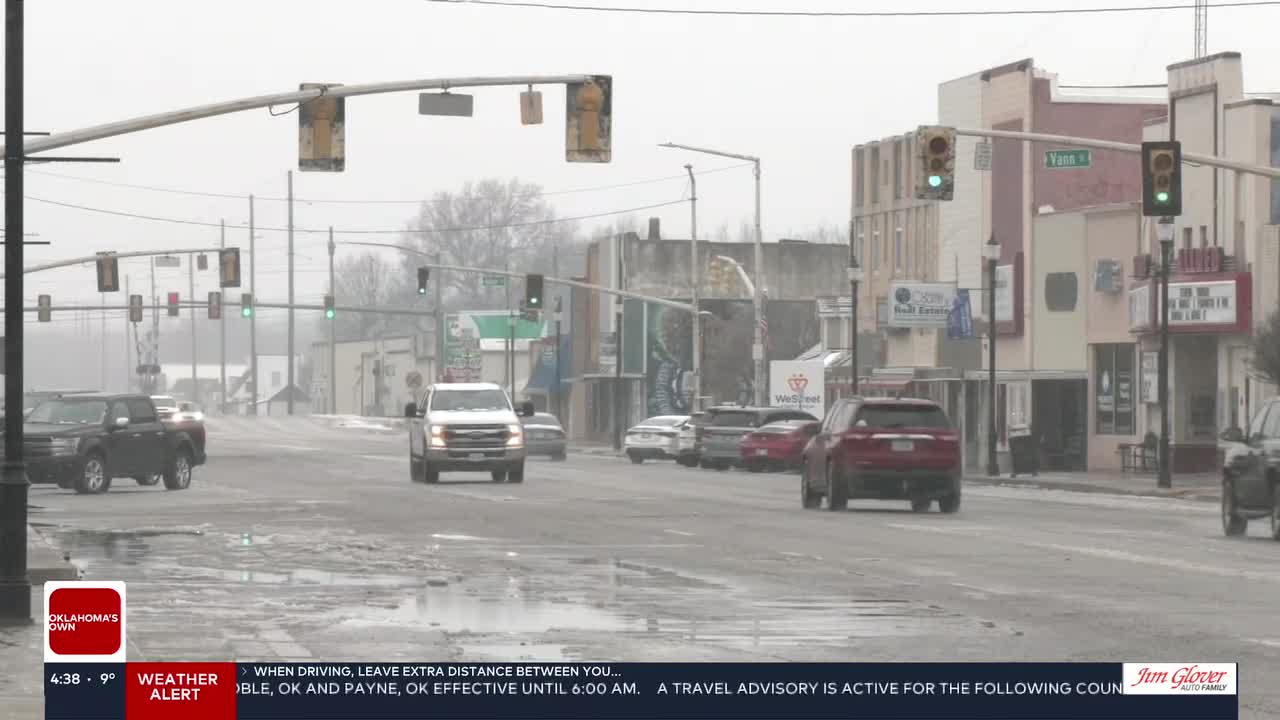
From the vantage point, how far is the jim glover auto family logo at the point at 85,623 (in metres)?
10.6

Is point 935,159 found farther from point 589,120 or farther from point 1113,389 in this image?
point 1113,389

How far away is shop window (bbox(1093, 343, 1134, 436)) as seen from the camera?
189 feet

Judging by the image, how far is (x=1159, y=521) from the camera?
32031 millimetres

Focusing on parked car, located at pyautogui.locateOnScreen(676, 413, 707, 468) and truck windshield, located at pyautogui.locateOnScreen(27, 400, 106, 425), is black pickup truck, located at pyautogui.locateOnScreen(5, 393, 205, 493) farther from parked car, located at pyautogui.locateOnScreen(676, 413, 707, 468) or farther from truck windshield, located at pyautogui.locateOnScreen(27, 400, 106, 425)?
parked car, located at pyautogui.locateOnScreen(676, 413, 707, 468)

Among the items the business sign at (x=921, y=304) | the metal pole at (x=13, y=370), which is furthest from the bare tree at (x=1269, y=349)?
the metal pole at (x=13, y=370)

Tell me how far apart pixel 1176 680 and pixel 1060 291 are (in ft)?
175

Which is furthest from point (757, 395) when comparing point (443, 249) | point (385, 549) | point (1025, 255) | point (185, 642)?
point (443, 249)

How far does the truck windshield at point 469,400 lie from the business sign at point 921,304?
70.6ft

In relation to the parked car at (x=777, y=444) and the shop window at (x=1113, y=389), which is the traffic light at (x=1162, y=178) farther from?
the parked car at (x=777, y=444)

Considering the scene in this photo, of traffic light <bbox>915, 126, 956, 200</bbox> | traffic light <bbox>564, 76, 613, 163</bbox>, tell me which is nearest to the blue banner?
traffic light <bbox>564, 76, 613, 163</bbox>

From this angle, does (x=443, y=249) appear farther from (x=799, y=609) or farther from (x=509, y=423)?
(x=799, y=609)

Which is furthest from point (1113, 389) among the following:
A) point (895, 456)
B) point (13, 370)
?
point (13, 370)

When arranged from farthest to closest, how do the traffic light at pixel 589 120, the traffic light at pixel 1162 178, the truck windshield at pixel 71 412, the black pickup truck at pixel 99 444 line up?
the truck windshield at pixel 71 412, the black pickup truck at pixel 99 444, the traffic light at pixel 1162 178, the traffic light at pixel 589 120

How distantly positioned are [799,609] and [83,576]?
702cm
